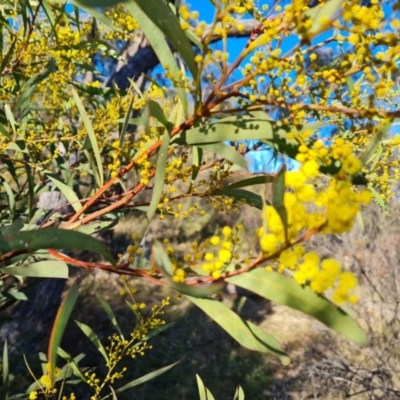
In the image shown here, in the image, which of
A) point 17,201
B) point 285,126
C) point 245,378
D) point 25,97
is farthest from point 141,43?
point 285,126

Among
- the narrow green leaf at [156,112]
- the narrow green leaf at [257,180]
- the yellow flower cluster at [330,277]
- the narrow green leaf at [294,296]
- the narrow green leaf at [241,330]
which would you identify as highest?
the narrow green leaf at [156,112]

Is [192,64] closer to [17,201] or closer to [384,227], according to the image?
[17,201]

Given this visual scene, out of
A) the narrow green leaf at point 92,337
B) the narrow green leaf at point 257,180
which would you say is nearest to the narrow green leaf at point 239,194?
the narrow green leaf at point 257,180

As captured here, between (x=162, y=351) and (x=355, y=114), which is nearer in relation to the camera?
(x=355, y=114)

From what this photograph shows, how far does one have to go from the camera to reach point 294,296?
49 centimetres

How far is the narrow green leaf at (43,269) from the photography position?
0.77 meters

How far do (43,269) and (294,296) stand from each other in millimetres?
484

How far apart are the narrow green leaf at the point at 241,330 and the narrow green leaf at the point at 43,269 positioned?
0.30 m

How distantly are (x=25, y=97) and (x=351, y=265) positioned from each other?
3484mm

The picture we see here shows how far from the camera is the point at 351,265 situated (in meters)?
4.05

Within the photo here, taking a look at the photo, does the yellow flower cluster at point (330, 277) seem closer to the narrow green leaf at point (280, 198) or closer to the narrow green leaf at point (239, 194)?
the narrow green leaf at point (280, 198)

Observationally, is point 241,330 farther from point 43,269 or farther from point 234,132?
point 43,269

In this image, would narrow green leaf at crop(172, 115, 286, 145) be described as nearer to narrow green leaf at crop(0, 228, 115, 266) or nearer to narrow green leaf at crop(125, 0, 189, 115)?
narrow green leaf at crop(125, 0, 189, 115)

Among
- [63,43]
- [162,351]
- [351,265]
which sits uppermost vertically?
[63,43]
